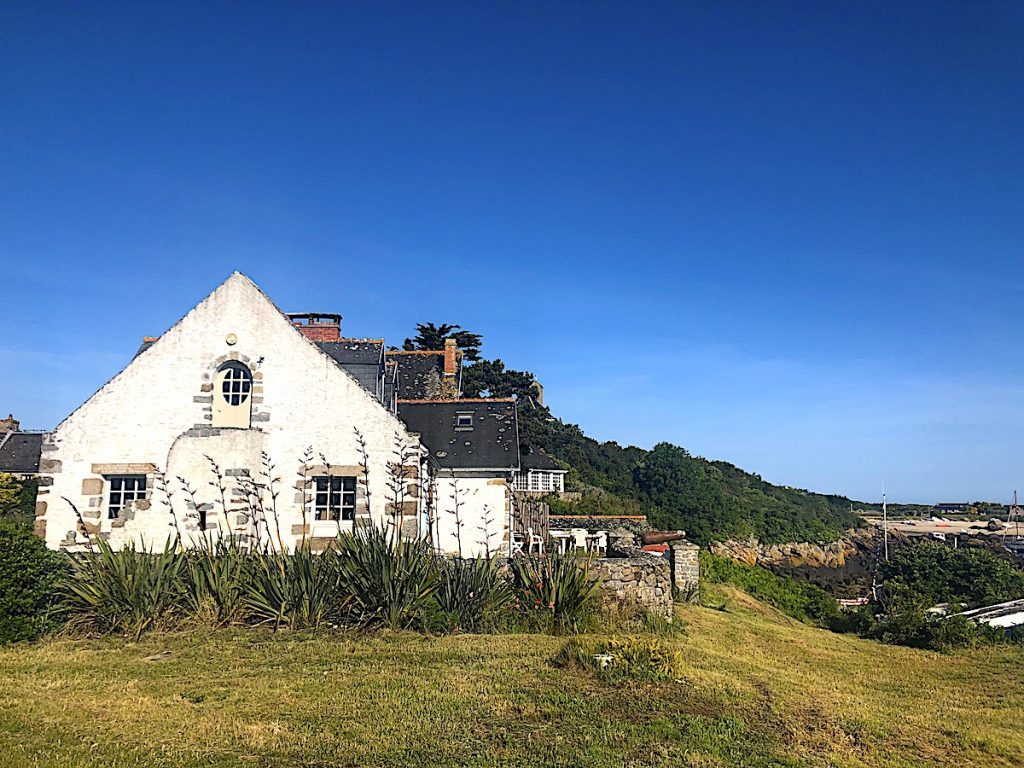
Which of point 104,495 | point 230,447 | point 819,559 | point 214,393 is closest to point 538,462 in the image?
point 230,447

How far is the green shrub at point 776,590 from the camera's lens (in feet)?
63.3

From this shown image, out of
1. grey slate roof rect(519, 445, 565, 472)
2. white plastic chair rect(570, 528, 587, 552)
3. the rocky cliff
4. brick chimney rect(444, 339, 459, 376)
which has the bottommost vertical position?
the rocky cliff

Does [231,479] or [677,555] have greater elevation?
[231,479]

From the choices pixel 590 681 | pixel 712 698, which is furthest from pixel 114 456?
pixel 712 698

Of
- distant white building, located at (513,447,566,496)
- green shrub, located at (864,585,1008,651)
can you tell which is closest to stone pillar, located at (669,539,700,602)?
green shrub, located at (864,585,1008,651)

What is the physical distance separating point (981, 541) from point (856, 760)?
60048mm

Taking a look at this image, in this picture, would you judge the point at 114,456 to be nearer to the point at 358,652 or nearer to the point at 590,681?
the point at 358,652

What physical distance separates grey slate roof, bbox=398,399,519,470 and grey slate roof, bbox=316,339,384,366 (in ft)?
6.63

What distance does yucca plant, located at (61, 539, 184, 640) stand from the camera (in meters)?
9.98

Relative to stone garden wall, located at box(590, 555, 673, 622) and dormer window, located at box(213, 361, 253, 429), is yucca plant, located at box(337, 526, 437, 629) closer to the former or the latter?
stone garden wall, located at box(590, 555, 673, 622)

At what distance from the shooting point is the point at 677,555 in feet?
53.7

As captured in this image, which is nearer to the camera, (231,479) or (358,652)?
(358,652)

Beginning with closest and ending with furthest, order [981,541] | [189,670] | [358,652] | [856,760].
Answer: [856,760]
[189,670]
[358,652]
[981,541]

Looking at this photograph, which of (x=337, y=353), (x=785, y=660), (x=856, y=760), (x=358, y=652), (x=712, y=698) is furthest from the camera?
(x=337, y=353)
